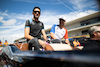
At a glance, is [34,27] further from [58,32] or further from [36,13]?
[58,32]

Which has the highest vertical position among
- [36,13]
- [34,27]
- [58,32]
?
[36,13]

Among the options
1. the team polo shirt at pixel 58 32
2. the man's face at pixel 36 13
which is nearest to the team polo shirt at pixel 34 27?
the man's face at pixel 36 13

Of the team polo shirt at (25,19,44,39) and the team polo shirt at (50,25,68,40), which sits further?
the team polo shirt at (50,25,68,40)

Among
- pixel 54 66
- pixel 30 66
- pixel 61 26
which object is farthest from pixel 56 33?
pixel 54 66

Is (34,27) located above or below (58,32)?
above

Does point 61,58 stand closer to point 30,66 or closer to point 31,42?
point 30,66

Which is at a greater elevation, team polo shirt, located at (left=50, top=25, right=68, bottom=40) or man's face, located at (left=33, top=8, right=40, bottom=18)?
man's face, located at (left=33, top=8, right=40, bottom=18)

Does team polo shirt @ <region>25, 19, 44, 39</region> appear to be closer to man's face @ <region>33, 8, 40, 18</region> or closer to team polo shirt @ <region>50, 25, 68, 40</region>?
man's face @ <region>33, 8, 40, 18</region>

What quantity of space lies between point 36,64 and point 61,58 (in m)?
0.27

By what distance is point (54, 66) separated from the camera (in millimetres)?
572

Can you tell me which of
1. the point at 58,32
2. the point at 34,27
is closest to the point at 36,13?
the point at 34,27

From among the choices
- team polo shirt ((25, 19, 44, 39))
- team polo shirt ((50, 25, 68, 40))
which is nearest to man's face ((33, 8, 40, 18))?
team polo shirt ((25, 19, 44, 39))

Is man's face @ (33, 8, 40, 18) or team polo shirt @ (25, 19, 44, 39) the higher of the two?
man's face @ (33, 8, 40, 18)

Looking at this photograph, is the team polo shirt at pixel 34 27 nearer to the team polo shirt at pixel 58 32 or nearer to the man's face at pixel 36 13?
the man's face at pixel 36 13
